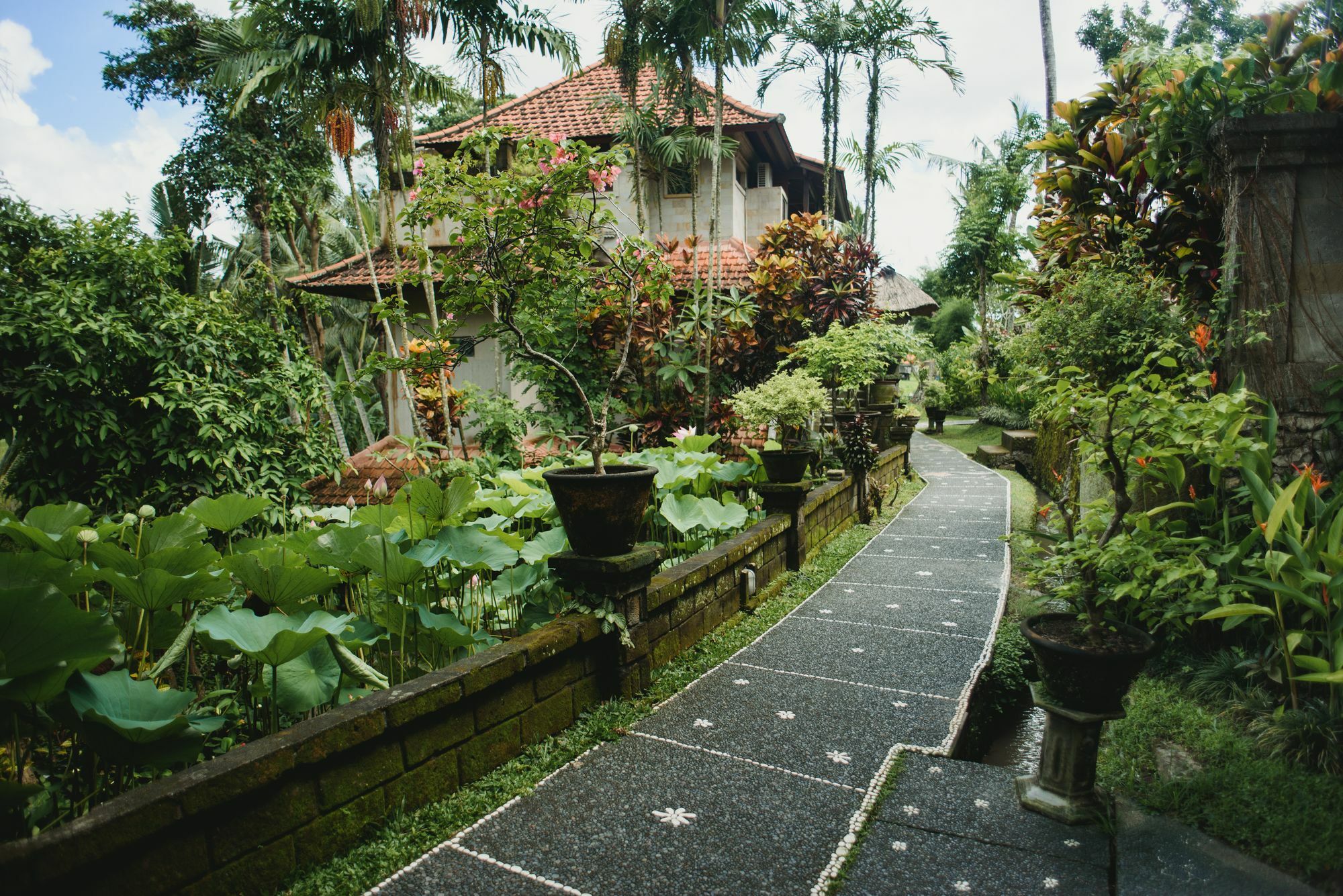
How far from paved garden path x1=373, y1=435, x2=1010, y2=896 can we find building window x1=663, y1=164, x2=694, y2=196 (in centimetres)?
964

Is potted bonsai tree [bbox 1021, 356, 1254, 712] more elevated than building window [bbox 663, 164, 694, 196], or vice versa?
building window [bbox 663, 164, 694, 196]

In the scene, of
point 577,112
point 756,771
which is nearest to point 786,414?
point 756,771

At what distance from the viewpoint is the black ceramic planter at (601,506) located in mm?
3400

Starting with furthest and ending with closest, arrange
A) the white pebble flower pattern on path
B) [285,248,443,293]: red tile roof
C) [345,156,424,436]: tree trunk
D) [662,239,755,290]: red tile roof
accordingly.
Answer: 1. [285,248,443,293]: red tile roof
2. [662,239,755,290]: red tile roof
3. [345,156,424,436]: tree trunk
4. the white pebble flower pattern on path

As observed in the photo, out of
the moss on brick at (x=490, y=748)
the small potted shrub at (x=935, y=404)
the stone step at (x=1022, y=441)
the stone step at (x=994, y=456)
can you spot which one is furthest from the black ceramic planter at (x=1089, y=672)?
the small potted shrub at (x=935, y=404)

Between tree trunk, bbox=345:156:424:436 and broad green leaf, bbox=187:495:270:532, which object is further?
tree trunk, bbox=345:156:424:436

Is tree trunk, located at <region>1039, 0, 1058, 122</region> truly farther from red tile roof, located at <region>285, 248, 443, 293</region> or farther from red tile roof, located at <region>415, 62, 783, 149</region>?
red tile roof, located at <region>285, 248, 443, 293</region>

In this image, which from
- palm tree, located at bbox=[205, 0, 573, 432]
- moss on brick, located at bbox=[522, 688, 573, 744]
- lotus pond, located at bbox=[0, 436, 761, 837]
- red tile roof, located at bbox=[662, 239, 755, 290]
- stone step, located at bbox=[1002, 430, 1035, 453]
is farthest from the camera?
stone step, located at bbox=[1002, 430, 1035, 453]

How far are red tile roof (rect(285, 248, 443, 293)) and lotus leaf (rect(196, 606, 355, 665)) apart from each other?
9.88m

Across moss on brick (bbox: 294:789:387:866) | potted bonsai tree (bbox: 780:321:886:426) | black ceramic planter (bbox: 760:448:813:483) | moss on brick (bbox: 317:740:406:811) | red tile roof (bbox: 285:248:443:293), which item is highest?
red tile roof (bbox: 285:248:443:293)

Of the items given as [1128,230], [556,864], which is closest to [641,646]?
[556,864]

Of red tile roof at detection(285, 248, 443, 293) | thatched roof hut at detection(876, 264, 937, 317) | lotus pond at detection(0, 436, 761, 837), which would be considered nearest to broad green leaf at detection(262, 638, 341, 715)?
lotus pond at detection(0, 436, 761, 837)

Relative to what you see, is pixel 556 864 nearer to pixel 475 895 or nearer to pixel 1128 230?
pixel 475 895

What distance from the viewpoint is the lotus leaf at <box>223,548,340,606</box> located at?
8.38 feet
